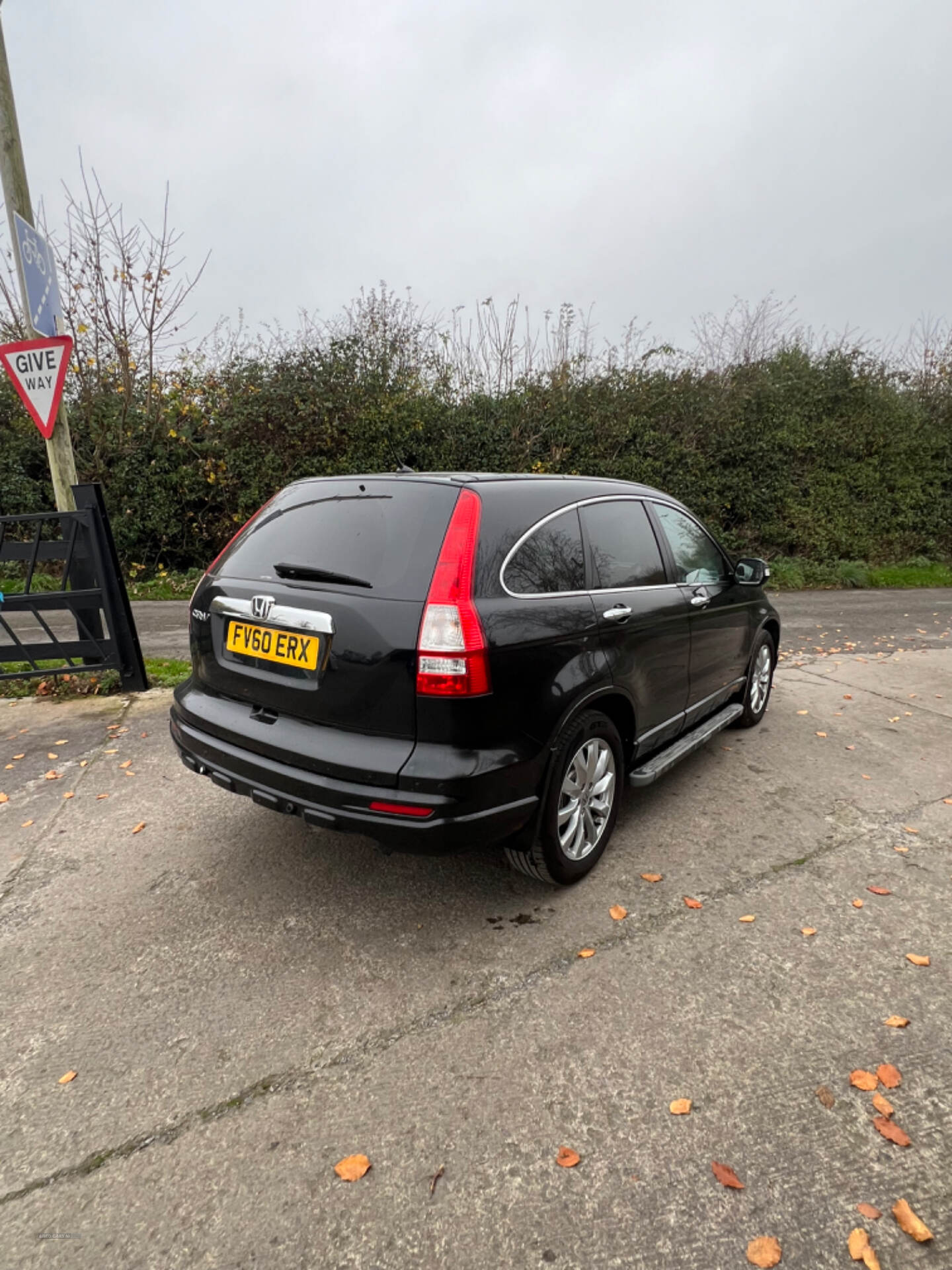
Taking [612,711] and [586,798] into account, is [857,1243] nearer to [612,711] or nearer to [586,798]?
[586,798]

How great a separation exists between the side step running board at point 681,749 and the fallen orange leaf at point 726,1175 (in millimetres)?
1560

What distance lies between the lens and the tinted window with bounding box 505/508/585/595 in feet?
8.52

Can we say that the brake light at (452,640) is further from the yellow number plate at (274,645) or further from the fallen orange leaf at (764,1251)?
the fallen orange leaf at (764,1251)

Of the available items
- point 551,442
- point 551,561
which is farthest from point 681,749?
point 551,442

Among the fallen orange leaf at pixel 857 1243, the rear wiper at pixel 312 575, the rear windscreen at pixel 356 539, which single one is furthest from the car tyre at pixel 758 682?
the fallen orange leaf at pixel 857 1243

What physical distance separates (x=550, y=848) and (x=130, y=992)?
154 centimetres

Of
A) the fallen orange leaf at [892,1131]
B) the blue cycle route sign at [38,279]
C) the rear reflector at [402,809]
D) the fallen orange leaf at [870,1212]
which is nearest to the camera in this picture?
the fallen orange leaf at [870,1212]

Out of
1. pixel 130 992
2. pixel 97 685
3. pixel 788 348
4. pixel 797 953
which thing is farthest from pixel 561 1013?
pixel 788 348

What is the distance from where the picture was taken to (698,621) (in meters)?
3.79

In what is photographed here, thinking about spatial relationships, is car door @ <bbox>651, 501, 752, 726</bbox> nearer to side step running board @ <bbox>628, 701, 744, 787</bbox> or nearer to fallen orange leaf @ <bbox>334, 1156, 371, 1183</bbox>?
side step running board @ <bbox>628, 701, 744, 787</bbox>

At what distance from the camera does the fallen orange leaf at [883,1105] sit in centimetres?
191

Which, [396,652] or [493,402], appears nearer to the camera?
[396,652]

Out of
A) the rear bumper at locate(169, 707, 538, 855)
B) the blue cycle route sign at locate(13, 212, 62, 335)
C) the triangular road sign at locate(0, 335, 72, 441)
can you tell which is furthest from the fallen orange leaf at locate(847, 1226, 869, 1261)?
the blue cycle route sign at locate(13, 212, 62, 335)

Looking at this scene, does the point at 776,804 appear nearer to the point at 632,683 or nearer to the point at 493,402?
the point at 632,683
